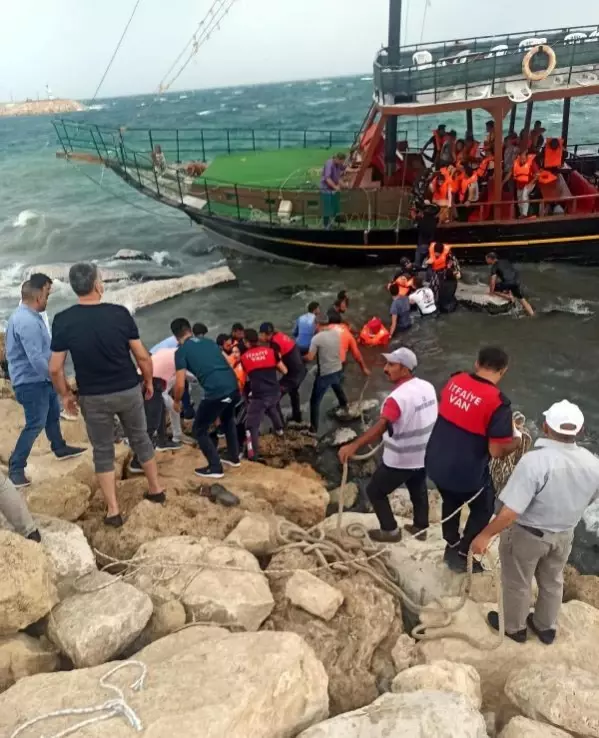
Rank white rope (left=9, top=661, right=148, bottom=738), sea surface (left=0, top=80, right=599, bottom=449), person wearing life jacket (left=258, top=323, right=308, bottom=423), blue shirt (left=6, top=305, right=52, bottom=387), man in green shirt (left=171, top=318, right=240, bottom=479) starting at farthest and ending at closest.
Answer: sea surface (left=0, top=80, right=599, bottom=449), person wearing life jacket (left=258, top=323, right=308, bottom=423), man in green shirt (left=171, top=318, right=240, bottom=479), blue shirt (left=6, top=305, right=52, bottom=387), white rope (left=9, top=661, right=148, bottom=738)

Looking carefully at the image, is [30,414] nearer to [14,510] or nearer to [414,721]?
[14,510]

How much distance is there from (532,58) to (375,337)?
560 cm

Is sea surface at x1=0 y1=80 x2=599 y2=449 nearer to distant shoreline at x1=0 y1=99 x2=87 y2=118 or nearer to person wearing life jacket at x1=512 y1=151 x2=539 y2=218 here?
person wearing life jacket at x1=512 y1=151 x2=539 y2=218

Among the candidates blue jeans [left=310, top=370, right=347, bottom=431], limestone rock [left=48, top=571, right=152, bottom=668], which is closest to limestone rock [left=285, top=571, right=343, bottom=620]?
limestone rock [left=48, top=571, right=152, bottom=668]

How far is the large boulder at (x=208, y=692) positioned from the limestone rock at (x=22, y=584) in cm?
43

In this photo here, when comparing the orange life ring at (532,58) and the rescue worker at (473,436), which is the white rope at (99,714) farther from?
the orange life ring at (532,58)

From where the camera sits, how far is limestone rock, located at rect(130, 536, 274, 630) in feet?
11.9

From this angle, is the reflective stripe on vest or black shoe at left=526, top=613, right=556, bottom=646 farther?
the reflective stripe on vest

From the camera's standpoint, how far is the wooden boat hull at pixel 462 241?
38.2ft

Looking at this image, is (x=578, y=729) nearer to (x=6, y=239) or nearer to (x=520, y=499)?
(x=520, y=499)

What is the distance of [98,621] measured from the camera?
3.24 m

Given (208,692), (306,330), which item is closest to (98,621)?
(208,692)

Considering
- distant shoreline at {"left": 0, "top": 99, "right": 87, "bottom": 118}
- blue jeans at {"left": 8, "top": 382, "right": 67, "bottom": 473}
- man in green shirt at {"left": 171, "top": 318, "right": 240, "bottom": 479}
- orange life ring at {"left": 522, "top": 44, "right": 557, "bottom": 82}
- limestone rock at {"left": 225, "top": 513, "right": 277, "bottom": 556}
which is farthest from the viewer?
distant shoreline at {"left": 0, "top": 99, "right": 87, "bottom": 118}

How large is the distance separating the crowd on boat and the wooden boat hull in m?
0.38
